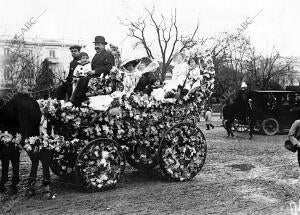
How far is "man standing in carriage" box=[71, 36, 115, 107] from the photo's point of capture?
6.43m

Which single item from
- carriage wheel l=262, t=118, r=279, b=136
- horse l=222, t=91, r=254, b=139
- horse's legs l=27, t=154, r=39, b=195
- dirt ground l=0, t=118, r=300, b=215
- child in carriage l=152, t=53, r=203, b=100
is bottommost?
dirt ground l=0, t=118, r=300, b=215

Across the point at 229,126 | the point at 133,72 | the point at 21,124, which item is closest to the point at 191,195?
the point at 133,72

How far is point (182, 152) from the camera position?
738cm

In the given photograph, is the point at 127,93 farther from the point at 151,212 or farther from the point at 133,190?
the point at 151,212

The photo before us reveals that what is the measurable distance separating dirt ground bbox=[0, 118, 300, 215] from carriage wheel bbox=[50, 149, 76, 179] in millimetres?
277

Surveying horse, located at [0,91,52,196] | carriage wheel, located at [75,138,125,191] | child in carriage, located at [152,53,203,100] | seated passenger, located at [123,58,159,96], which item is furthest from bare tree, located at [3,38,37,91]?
child in carriage, located at [152,53,203,100]

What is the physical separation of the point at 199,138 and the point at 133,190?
67.6 inches

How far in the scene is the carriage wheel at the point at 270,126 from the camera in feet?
55.2

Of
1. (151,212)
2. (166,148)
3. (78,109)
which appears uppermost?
(78,109)

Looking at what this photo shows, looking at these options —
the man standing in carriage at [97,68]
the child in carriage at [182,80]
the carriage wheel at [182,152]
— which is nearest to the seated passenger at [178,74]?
the child in carriage at [182,80]

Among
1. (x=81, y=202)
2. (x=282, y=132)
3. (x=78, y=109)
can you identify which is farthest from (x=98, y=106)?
(x=282, y=132)

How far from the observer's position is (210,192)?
6.57 meters

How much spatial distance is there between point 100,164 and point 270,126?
12116 mm

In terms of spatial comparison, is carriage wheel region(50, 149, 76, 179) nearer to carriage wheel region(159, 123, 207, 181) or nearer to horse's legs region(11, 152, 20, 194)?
horse's legs region(11, 152, 20, 194)
